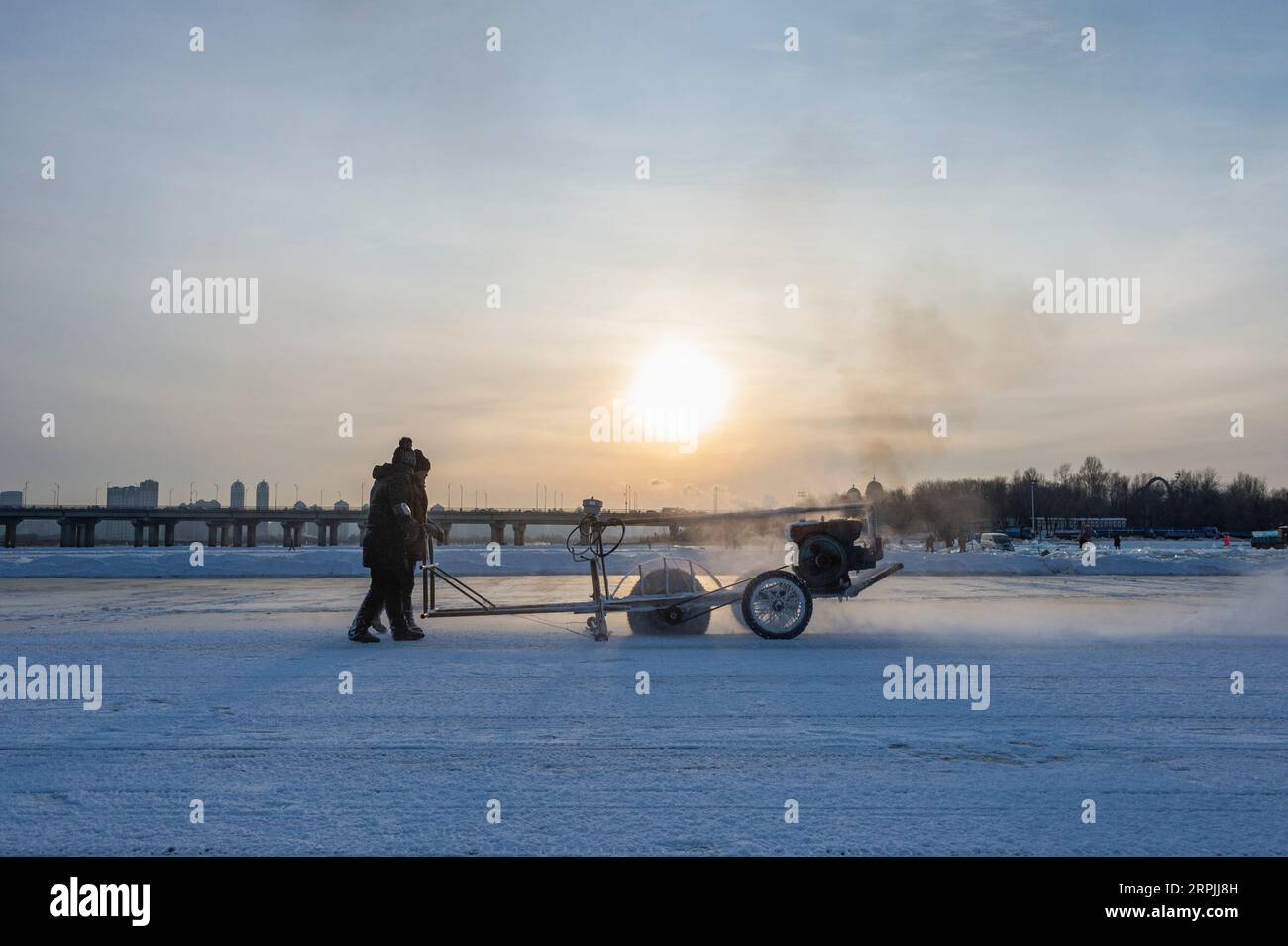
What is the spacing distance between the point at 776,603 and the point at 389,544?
200 inches

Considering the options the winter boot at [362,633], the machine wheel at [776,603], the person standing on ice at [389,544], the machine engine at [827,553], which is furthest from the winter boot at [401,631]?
the machine engine at [827,553]

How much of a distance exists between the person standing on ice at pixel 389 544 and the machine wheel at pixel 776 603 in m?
4.35

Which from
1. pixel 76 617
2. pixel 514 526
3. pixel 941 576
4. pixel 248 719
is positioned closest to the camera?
pixel 248 719

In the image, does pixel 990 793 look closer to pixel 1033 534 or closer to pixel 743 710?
pixel 743 710

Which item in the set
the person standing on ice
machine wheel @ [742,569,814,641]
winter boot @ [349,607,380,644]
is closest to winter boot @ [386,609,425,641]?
the person standing on ice

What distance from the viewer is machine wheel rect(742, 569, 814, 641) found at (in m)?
12.2

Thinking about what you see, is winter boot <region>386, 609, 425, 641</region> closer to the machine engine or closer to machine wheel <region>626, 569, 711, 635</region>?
machine wheel <region>626, 569, 711, 635</region>

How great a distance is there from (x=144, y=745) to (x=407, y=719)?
172cm

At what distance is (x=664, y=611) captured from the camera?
1288cm

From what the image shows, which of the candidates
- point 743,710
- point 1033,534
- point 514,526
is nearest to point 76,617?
point 743,710

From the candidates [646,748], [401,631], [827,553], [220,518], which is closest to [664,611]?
[827,553]

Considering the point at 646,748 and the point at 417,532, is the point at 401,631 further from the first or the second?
the point at 646,748

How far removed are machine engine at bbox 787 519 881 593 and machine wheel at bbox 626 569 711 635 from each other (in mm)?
1480

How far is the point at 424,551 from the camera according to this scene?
13312 millimetres
